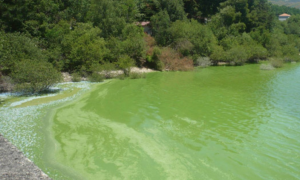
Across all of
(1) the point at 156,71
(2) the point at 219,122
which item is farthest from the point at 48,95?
(1) the point at 156,71

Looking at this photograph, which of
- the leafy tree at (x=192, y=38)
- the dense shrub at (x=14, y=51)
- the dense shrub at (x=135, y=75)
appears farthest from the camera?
the leafy tree at (x=192, y=38)

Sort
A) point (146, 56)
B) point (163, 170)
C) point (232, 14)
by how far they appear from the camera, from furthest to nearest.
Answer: point (232, 14), point (146, 56), point (163, 170)

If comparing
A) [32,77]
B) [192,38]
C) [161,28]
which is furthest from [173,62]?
[32,77]

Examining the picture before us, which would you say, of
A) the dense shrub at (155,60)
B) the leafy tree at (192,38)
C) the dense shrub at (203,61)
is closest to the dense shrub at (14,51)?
the dense shrub at (155,60)

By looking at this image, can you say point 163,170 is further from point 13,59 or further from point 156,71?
point 156,71

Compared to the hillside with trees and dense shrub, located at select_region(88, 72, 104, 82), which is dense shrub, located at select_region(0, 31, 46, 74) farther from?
dense shrub, located at select_region(88, 72, 104, 82)

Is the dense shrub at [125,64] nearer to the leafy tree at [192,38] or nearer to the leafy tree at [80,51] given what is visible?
the leafy tree at [80,51]
